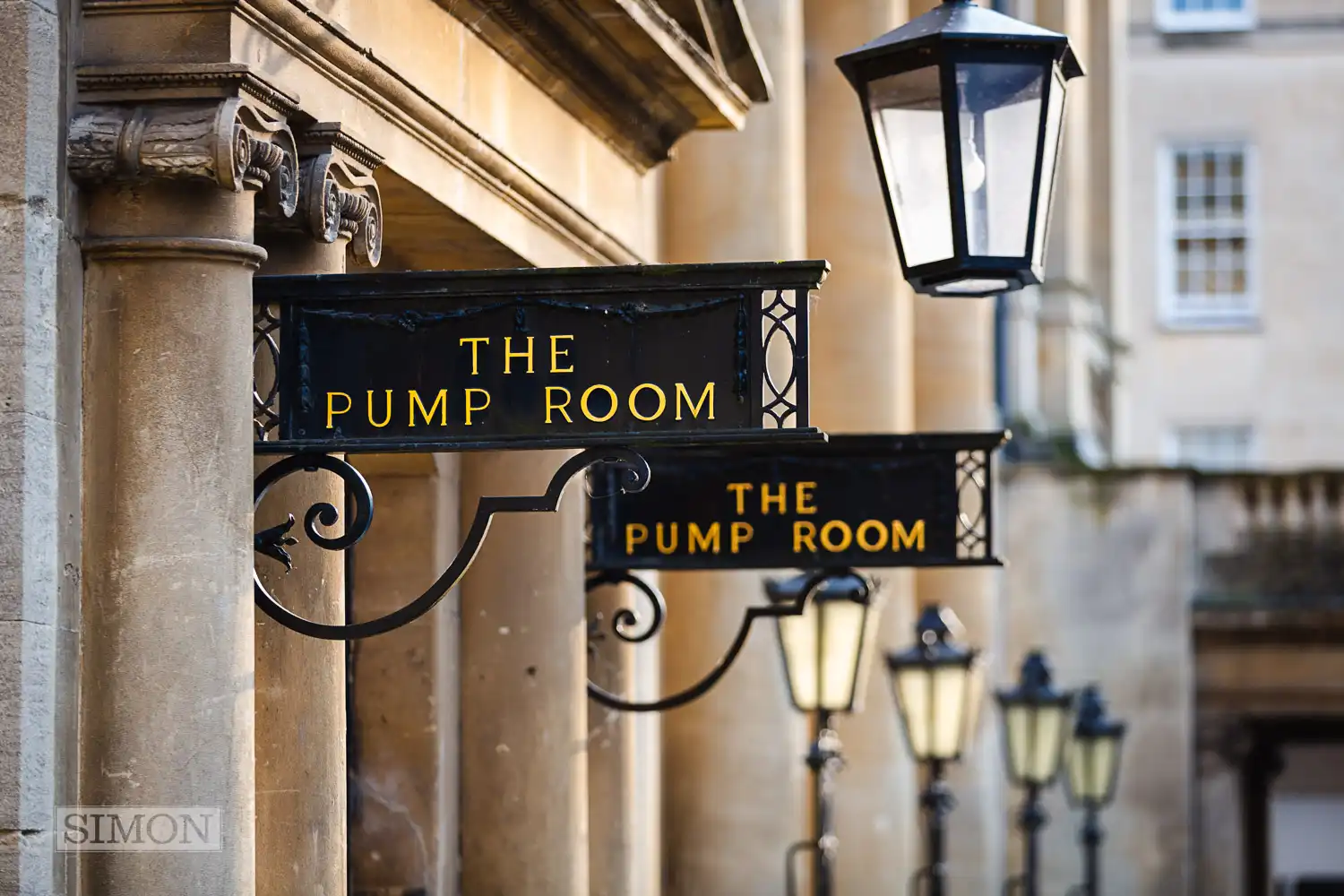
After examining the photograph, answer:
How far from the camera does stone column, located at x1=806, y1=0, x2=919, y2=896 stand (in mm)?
20172

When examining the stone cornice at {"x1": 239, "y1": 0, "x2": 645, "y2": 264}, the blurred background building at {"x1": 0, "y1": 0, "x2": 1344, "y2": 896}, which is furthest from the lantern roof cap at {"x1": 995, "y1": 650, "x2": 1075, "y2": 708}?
the stone cornice at {"x1": 239, "y1": 0, "x2": 645, "y2": 264}

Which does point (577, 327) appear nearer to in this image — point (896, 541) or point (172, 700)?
point (172, 700)

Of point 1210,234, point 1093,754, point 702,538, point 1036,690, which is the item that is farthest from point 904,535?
point 1210,234

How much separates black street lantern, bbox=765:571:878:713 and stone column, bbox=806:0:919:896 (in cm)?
678

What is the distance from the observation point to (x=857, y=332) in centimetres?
2034

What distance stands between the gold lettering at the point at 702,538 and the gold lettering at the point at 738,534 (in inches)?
2.2

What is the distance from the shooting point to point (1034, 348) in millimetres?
29750

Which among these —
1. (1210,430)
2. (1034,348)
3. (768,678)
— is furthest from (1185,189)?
(768,678)

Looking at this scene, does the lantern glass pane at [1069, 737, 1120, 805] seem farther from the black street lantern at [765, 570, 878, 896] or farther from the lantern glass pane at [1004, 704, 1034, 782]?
the black street lantern at [765, 570, 878, 896]

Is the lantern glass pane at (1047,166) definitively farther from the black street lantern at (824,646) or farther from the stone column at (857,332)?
the stone column at (857,332)

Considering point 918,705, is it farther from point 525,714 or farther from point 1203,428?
point 1203,428

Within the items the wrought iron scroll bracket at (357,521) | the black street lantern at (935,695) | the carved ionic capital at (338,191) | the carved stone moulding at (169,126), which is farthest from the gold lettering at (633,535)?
the black street lantern at (935,695)

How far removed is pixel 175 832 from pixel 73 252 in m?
1.34

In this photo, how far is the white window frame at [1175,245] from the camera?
42562 millimetres
